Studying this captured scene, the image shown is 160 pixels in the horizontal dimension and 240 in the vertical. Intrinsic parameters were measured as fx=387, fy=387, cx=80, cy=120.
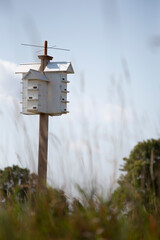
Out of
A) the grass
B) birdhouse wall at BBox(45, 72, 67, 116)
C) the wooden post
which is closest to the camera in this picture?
the grass

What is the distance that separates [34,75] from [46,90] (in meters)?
0.27

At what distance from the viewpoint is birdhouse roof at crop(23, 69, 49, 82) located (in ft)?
15.2

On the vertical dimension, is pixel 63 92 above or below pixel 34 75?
below

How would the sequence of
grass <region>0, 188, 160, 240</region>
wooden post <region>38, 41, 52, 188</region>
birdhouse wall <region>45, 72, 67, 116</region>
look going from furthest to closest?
birdhouse wall <region>45, 72, 67, 116</region> < wooden post <region>38, 41, 52, 188</region> < grass <region>0, 188, 160, 240</region>

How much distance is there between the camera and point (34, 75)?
4637 mm

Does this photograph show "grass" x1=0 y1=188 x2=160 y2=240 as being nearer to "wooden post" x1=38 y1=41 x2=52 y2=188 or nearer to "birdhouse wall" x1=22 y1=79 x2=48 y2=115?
"wooden post" x1=38 y1=41 x2=52 y2=188

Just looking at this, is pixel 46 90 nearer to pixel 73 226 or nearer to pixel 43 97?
pixel 43 97

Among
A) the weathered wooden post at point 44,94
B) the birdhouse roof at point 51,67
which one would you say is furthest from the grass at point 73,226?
the birdhouse roof at point 51,67

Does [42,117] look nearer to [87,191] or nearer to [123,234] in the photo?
[87,191]

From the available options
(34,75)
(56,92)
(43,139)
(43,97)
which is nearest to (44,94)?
(43,97)

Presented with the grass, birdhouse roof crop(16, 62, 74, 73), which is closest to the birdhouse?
birdhouse roof crop(16, 62, 74, 73)

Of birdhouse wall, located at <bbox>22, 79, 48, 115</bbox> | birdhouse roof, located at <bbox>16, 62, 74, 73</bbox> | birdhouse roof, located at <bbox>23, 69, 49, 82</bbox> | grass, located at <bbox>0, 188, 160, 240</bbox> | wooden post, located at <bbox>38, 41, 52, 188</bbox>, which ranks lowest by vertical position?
grass, located at <bbox>0, 188, 160, 240</bbox>

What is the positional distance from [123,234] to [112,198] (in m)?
0.55

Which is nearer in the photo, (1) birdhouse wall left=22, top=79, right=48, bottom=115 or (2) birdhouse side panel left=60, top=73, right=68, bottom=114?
(1) birdhouse wall left=22, top=79, right=48, bottom=115
